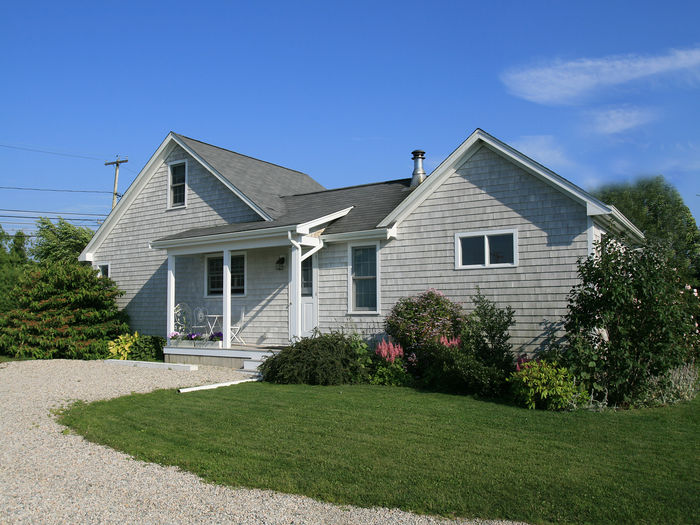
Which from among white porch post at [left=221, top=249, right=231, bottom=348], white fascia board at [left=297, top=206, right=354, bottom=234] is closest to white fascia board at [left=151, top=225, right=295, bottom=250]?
white fascia board at [left=297, top=206, right=354, bottom=234]

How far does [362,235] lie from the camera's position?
13180mm

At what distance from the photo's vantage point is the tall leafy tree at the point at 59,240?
2980 cm

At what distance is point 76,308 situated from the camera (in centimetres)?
1672

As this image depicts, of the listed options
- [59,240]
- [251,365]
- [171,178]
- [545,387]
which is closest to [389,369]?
[545,387]

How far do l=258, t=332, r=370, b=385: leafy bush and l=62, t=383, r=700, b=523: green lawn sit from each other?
1.24 m

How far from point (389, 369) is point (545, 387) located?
3.39 m

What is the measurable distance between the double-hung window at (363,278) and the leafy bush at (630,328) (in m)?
5.19

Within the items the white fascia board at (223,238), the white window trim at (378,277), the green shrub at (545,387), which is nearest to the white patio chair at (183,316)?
the white fascia board at (223,238)

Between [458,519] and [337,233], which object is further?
[337,233]

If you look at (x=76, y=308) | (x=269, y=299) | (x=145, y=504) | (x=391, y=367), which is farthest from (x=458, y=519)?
(x=76, y=308)

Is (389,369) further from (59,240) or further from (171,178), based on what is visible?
(59,240)

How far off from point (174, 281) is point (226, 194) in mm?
2964

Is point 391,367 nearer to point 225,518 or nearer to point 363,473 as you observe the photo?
point 363,473

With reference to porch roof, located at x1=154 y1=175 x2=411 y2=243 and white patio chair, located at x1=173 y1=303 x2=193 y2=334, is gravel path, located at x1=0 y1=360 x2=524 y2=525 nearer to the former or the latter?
porch roof, located at x1=154 y1=175 x2=411 y2=243
